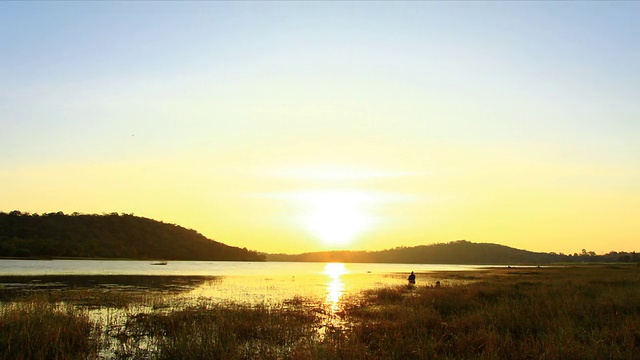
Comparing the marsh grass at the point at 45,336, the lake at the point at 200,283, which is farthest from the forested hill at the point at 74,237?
the marsh grass at the point at 45,336

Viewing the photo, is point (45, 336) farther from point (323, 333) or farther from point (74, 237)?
point (74, 237)

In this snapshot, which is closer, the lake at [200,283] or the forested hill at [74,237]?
the lake at [200,283]

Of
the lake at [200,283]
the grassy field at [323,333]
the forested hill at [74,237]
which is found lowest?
the lake at [200,283]

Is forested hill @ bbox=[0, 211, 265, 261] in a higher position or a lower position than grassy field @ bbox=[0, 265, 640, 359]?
higher

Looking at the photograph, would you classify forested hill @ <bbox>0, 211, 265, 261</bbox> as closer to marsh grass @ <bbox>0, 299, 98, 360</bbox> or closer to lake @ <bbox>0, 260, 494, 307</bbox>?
lake @ <bbox>0, 260, 494, 307</bbox>

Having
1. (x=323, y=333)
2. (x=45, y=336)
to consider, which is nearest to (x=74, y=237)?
(x=45, y=336)

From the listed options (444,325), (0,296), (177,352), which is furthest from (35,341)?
(0,296)

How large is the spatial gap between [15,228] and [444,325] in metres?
169

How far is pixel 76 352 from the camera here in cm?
1488

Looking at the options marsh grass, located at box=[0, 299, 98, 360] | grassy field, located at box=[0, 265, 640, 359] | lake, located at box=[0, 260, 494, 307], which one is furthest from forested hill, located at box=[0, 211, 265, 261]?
marsh grass, located at box=[0, 299, 98, 360]

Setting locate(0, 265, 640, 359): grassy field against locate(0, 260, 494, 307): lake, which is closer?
locate(0, 265, 640, 359): grassy field

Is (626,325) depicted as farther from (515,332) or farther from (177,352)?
(177,352)

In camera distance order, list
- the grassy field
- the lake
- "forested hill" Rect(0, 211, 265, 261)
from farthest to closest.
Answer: "forested hill" Rect(0, 211, 265, 261)
the lake
the grassy field

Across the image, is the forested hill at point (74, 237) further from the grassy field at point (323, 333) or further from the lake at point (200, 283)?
the grassy field at point (323, 333)
